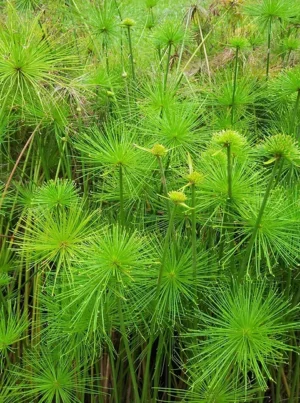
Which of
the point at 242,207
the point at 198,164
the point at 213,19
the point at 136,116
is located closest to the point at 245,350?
the point at 242,207

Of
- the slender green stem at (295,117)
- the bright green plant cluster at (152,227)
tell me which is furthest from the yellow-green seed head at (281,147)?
the slender green stem at (295,117)

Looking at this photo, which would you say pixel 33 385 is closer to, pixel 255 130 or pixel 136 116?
pixel 136 116

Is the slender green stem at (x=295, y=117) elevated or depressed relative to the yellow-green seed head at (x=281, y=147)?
elevated

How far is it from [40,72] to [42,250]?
0.43 meters

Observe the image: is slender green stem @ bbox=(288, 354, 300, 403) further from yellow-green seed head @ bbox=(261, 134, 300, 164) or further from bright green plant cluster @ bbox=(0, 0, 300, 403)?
yellow-green seed head @ bbox=(261, 134, 300, 164)

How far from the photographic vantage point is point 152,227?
1.51m

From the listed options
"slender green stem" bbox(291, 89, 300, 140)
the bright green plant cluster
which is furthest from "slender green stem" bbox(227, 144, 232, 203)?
"slender green stem" bbox(291, 89, 300, 140)

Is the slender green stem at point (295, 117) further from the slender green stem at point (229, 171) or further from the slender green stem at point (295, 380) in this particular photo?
the slender green stem at point (295, 380)

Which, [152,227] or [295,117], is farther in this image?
[295,117]

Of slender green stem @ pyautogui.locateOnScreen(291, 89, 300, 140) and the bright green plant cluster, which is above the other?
slender green stem @ pyautogui.locateOnScreen(291, 89, 300, 140)

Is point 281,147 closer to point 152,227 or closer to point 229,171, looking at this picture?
point 229,171

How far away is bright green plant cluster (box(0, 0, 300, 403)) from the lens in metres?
1.21

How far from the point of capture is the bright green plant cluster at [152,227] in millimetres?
1205

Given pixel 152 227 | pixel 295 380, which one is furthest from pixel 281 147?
pixel 295 380
